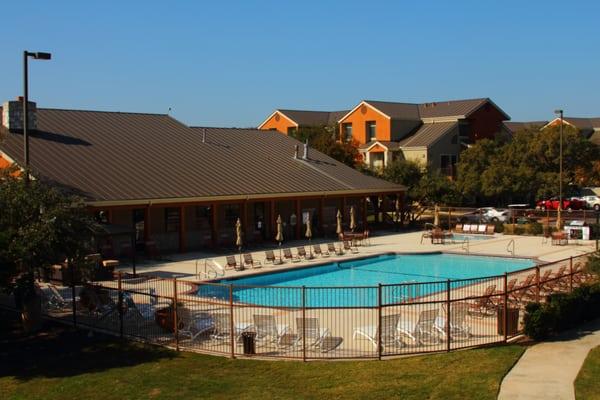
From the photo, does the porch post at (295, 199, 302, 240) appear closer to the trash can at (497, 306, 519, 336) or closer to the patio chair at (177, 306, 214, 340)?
the patio chair at (177, 306, 214, 340)

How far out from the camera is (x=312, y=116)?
→ 80000 millimetres

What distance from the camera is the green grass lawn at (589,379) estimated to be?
12273 mm

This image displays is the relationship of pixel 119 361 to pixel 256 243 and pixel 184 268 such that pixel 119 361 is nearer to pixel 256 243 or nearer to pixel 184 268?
pixel 184 268

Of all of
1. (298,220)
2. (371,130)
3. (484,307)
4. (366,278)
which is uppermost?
(371,130)

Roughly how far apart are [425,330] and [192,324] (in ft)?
18.3

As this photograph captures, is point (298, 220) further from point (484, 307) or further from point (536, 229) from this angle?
point (484, 307)

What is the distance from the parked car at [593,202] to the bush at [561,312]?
136 feet

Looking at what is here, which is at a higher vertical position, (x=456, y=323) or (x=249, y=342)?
(x=456, y=323)

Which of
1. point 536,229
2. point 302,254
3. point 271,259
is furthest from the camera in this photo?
point 536,229

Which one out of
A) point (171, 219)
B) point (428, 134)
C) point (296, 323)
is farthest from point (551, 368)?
point (428, 134)

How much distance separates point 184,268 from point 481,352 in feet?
52.9

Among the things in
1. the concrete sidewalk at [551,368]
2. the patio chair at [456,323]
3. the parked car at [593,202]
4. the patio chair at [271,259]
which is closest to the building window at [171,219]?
the patio chair at [271,259]

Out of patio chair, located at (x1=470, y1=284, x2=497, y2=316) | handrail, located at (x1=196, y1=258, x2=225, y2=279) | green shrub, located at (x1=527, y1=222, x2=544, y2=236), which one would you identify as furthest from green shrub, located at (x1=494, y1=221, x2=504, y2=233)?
patio chair, located at (x1=470, y1=284, x2=497, y2=316)

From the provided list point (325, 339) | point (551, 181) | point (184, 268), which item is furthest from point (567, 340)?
point (551, 181)
